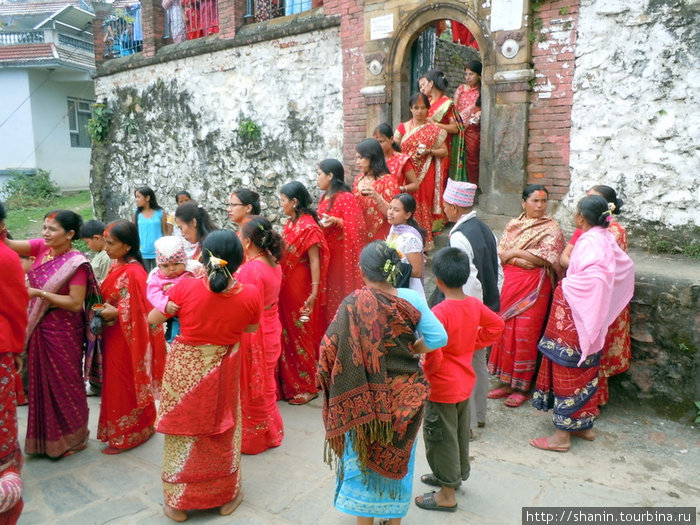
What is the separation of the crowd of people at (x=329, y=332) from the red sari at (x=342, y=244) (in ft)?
0.06

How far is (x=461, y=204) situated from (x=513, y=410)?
1.73 m

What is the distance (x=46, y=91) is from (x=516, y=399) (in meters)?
19.0

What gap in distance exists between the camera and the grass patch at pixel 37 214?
1270cm

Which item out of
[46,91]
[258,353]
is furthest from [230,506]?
[46,91]

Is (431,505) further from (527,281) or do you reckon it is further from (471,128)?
(471,128)

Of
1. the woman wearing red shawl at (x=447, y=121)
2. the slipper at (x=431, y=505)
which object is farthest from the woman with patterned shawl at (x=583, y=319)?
the woman wearing red shawl at (x=447, y=121)

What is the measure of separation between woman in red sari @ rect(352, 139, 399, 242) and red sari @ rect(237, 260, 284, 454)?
55.0 inches

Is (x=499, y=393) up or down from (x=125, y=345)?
down

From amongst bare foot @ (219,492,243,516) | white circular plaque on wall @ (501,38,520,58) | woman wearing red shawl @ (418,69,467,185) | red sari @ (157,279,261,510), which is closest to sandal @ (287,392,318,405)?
bare foot @ (219,492,243,516)

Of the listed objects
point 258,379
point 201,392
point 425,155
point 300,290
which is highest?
point 425,155

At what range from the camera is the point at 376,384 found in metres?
2.41

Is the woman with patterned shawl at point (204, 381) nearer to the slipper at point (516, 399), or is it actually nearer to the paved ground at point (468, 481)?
the paved ground at point (468, 481)

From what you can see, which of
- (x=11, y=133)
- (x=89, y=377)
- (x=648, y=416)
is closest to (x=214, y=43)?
(x=89, y=377)

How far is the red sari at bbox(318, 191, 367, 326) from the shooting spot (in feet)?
15.1
